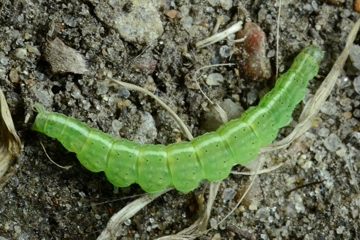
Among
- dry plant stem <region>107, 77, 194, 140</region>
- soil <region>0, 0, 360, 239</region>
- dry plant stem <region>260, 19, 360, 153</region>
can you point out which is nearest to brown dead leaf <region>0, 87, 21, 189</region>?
soil <region>0, 0, 360, 239</region>

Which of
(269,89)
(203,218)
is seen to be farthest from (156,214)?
(269,89)

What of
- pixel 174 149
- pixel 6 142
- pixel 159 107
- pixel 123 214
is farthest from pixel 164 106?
pixel 6 142

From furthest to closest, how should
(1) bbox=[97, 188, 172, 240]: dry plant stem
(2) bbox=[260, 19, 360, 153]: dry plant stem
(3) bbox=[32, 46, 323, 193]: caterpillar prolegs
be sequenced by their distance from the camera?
(2) bbox=[260, 19, 360, 153]: dry plant stem, (1) bbox=[97, 188, 172, 240]: dry plant stem, (3) bbox=[32, 46, 323, 193]: caterpillar prolegs

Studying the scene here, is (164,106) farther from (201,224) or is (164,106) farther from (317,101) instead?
(317,101)

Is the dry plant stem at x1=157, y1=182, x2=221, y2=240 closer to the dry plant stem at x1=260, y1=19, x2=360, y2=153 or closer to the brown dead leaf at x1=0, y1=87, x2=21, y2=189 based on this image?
the dry plant stem at x1=260, y1=19, x2=360, y2=153

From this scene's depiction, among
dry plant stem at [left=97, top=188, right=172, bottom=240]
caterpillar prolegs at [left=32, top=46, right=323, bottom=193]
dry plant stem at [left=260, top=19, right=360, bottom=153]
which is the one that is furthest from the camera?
dry plant stem at [left=260, top=19, right=360, bottom=153]

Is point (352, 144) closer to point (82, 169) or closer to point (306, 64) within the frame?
point (306, 64)
